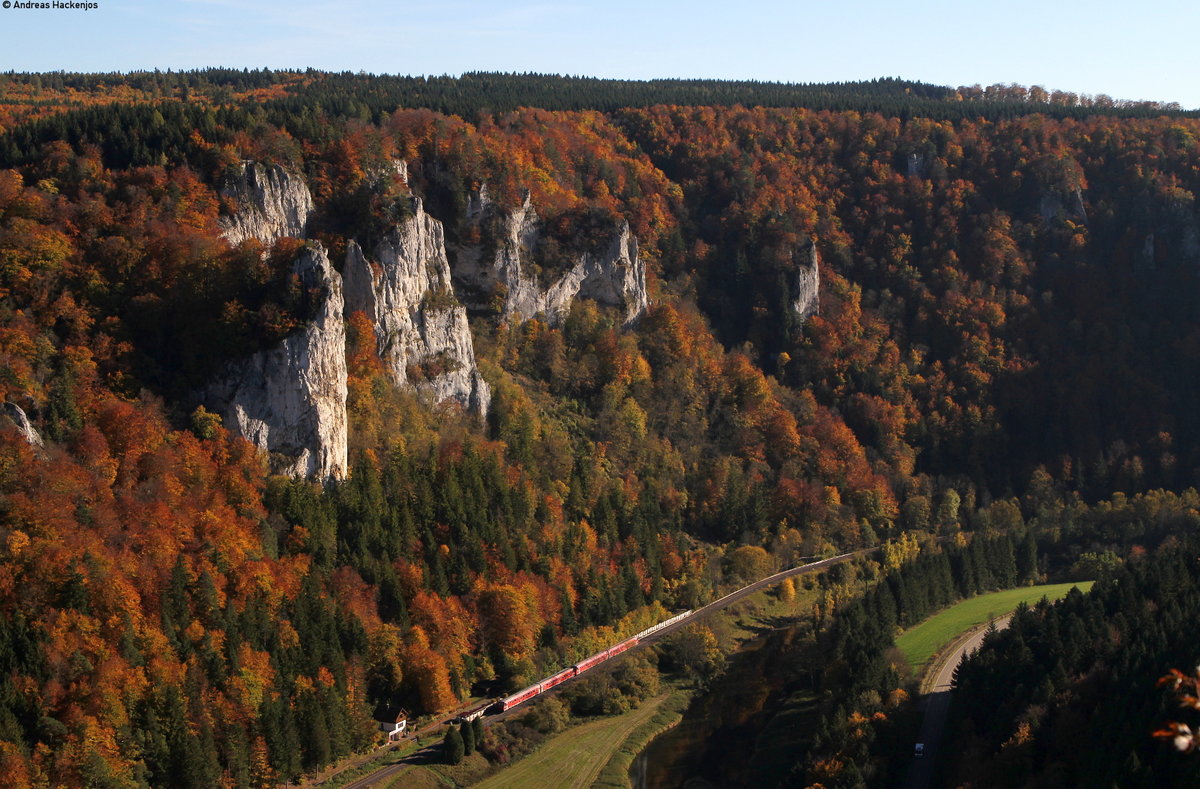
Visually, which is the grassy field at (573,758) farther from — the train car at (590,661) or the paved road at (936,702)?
the paved road at (936,702)

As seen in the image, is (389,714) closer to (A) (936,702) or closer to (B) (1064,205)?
(A) (936,702)

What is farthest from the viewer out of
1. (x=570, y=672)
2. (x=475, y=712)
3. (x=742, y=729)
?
(x=570, y=672)

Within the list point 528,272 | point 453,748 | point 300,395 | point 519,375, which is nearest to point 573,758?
point 453,748

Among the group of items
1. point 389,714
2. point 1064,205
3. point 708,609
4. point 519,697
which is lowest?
point 708,609

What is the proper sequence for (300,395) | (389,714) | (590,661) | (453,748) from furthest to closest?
(590,661) < (300,395) < (389,714) < (453,748)

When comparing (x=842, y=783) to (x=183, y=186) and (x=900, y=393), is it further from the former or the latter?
(x=900, y=393)

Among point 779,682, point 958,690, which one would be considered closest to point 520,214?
point 779,682

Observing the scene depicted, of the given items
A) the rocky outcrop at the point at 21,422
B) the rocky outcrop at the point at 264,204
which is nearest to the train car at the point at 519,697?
the rocky outcrop at the point at 21,422
